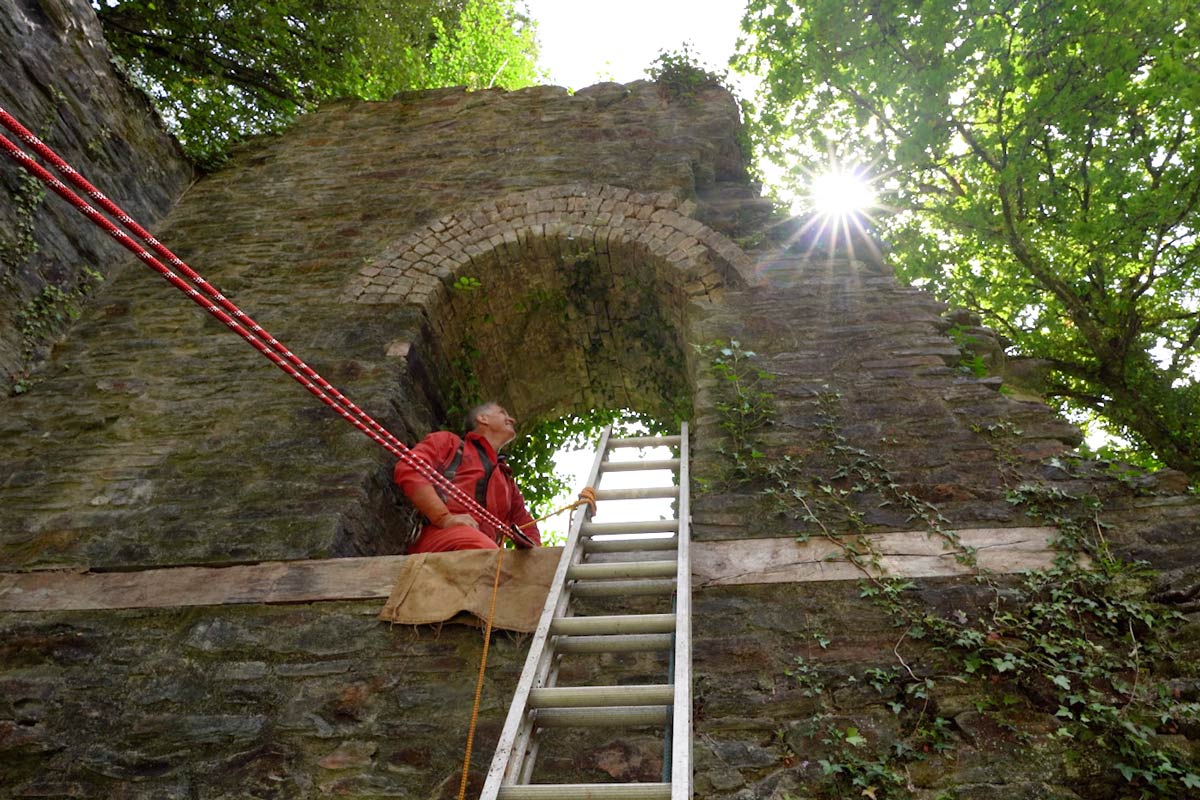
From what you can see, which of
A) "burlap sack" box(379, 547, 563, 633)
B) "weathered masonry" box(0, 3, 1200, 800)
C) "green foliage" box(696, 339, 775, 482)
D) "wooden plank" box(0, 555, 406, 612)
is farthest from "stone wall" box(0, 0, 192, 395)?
"green foliage" box(696, 339, 775, 482)

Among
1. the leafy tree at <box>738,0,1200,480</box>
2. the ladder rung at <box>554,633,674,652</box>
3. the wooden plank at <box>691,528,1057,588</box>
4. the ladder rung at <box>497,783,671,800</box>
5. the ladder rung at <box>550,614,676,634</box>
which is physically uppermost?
the leafy tree at <box>738,0,1200,480</box>

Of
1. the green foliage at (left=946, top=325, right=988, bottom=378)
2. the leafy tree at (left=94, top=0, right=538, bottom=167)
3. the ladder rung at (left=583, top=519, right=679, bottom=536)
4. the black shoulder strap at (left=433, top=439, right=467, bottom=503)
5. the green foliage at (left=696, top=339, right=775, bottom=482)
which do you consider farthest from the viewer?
the leafy tree at (left=94, top=0, right=538, bottom=167)

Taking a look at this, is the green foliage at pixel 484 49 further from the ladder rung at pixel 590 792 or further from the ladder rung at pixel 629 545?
the ladder rung at pixel 590 792

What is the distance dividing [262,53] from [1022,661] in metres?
8.96

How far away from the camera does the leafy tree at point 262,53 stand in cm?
775

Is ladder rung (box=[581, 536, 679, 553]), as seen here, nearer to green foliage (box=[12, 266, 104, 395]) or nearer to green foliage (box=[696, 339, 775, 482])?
green foliage (box=[696, 339, 775, 482])

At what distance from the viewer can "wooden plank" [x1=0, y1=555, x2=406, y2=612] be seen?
3301 mm

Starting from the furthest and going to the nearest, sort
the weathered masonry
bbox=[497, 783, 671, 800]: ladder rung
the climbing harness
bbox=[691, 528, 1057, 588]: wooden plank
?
bbox=[691, 528, 1057, 588]: wooden plank
the weathered masonry
bbox=[497, 783, 671, 800]: ladder rung
the climbing harness

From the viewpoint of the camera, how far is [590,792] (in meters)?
1.89

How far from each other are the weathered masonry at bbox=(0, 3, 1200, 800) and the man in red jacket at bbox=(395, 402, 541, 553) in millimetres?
336

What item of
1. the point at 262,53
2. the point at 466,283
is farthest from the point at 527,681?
the point at 262,53

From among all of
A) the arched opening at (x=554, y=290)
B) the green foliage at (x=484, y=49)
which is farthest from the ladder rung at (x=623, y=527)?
the green foliage at (x=484, y=49)

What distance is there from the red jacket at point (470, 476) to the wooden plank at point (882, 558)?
51.9 inches

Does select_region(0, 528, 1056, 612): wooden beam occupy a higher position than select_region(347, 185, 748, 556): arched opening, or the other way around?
select_region(347, 185, 748, 556): arched opening
